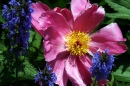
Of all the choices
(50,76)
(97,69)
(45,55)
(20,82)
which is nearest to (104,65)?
(97,69)

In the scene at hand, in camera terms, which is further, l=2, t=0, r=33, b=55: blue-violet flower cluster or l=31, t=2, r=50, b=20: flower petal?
l=31, t=2, r=50, b=20: flower petal

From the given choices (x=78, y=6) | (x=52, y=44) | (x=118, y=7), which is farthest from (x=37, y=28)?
(x=118, y=7)

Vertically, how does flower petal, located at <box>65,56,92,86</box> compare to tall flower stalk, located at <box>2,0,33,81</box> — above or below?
below

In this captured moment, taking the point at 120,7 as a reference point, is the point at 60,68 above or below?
below

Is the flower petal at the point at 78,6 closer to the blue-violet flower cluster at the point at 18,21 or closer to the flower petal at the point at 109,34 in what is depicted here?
the flower petal at the point at 109,34

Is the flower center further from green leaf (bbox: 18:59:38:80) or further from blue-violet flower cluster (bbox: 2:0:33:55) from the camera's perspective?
blue-violet flower cluster (bbox: 2:0:33:55)

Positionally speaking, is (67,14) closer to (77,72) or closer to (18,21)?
(77,72)

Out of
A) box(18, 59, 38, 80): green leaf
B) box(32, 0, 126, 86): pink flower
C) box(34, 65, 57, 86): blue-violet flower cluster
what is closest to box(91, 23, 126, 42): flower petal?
box(32, 0, 126, 86): pink flower
